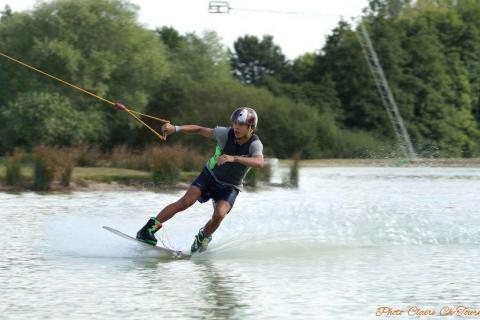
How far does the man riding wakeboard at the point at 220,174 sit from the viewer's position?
40.9 ft

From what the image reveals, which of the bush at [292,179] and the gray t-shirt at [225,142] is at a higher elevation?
the gray t-shirt at [225,142]

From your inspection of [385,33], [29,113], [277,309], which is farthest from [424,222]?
[385,33]

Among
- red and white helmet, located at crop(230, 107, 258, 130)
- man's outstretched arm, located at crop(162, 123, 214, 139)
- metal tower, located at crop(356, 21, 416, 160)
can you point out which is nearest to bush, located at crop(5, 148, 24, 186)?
man's outstretched arm, located at crop(162, 123, 214, 139)

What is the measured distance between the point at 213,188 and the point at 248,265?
41.9 inches

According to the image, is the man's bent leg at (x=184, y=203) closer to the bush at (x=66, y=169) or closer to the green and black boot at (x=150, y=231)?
the green and black boot at (x=150, y=231)

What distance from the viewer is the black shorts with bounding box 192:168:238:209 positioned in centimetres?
1280

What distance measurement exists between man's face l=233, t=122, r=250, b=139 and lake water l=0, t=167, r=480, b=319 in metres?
1.39

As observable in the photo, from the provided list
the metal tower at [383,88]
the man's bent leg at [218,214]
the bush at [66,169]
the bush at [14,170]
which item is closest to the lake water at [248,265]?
the man's bent leg at [218,214]

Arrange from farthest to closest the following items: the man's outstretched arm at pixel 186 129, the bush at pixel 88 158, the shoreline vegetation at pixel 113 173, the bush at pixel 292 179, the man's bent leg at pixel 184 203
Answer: the bush at pixel 88 158, the bush at pixel 292 179, the shoreline vegetation at pixel 113 173, the man's bent leg at pixel 184 203, the man's outstretched arm at pixel 186 129

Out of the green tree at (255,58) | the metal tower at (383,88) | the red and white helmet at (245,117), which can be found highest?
the green tree at (255,58)

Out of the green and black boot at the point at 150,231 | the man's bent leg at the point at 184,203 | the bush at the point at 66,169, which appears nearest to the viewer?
the man's bent leg at the point at 184,203

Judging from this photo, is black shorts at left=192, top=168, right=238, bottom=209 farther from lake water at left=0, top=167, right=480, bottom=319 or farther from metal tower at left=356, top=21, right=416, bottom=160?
metal tower at left=356, top=21, right=416, bottom=160

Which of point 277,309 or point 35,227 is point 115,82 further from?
point 277,309

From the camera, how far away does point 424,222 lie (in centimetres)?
1853
